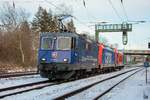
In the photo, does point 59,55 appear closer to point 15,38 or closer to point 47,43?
point 47,43

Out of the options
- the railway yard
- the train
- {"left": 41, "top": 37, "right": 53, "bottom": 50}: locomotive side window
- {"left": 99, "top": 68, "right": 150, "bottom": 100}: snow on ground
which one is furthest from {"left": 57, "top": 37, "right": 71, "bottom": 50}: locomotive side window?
{"left": 99, "top": 68, "right": 150, "bottom": 100}: snow on ground

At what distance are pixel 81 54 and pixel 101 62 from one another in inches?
445

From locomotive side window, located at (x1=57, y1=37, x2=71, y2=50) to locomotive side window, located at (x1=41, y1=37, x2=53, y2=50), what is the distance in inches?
21.6

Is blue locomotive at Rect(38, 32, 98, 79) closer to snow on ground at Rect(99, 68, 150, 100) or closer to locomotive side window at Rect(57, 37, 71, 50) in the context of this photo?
locomotive side window at Rect(57, 37, 71, 50)

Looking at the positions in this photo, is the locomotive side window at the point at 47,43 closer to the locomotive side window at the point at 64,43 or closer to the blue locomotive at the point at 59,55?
the blue locomotive at the point at 59,55

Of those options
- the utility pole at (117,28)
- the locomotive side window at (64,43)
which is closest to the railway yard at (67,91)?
the locomotive side window at (64,43)

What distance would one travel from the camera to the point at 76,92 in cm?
1905

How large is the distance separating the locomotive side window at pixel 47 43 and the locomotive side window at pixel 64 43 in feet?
1.80

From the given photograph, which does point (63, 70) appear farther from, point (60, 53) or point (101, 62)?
point (101, 62)

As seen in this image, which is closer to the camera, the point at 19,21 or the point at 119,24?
the point at 119,24

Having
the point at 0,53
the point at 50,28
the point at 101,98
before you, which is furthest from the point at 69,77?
the point at 50,28

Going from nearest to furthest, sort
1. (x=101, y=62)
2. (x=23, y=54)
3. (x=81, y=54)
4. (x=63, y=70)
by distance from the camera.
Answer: (x=63, y=70) → (x=81, y=54) → (x=101, y=62) → (x=23, y=54)

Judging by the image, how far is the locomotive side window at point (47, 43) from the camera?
27.1 meters

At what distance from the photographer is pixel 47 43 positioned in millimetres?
27266
